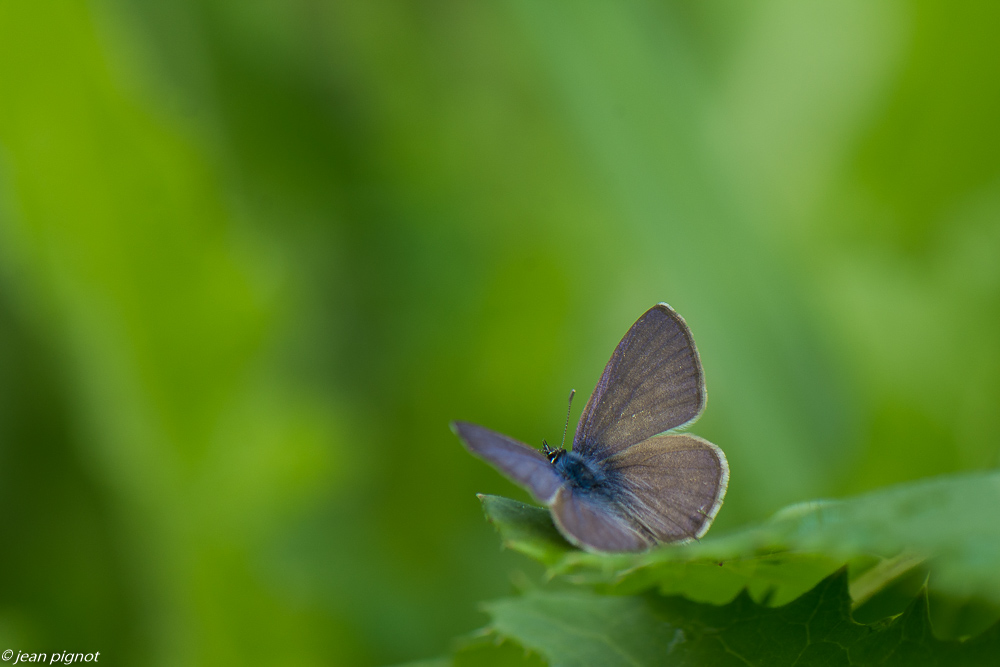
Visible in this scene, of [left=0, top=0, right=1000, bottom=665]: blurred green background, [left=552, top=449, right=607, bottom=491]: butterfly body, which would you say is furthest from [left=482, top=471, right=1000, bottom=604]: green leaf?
[left=0, top=0, right=1000, bottom=665]: blurred green background

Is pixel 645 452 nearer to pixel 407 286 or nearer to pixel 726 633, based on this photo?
pixel 726 633

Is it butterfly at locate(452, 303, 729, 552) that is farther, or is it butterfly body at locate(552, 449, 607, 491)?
butterfly body at locate(552, 449, 607, 491)

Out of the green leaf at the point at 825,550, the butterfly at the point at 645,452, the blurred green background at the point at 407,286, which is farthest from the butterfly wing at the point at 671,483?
the blurred green background at the point at 407,286

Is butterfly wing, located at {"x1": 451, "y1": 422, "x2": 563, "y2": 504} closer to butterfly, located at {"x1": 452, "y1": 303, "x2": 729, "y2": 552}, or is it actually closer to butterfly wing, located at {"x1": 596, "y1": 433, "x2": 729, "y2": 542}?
butterfly, located at {"x1": 452, "y1": 303, "x2": 729, "y2": 552}

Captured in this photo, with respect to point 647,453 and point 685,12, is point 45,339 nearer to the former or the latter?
point 647,453

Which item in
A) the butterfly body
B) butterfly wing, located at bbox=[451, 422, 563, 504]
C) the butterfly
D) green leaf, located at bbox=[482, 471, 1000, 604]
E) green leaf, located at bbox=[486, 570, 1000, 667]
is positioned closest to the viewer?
green leaf, located at bbox=[482, 471, 1000, 604]

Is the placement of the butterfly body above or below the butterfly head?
below

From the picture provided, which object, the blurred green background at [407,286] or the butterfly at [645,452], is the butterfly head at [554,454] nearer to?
the butterfly at [645,452]
